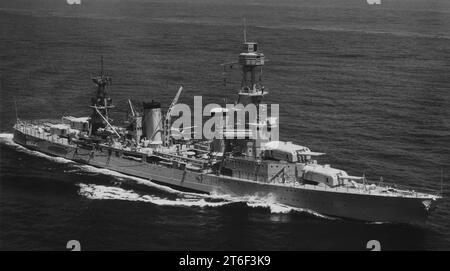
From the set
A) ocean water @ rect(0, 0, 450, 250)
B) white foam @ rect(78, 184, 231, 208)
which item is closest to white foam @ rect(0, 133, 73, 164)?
ocean water @ rect(0, 0, 450, 250)

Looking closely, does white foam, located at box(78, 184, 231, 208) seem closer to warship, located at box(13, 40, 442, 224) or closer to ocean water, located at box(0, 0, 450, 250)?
ocean water, located at box(0, 0, 450, 250)

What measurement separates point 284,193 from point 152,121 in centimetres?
2058

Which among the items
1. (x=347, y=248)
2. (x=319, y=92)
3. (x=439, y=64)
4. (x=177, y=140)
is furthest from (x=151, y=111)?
(x=439, y=64)

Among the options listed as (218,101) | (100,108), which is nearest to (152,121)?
(100,108)

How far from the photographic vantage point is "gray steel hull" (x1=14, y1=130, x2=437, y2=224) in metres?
56.1

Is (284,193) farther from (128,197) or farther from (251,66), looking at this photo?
(128,197)

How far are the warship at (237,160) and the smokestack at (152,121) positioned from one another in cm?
12

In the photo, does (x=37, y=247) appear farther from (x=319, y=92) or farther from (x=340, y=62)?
(x=340, y=62)

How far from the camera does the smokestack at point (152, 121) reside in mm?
73000

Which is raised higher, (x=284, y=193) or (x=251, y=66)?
(x=251, y=66)

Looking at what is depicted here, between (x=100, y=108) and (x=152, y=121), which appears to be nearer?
(x=152, y=121)

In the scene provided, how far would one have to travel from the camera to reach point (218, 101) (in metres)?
97.5

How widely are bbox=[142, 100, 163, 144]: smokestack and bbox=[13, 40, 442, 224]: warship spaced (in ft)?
0.39
